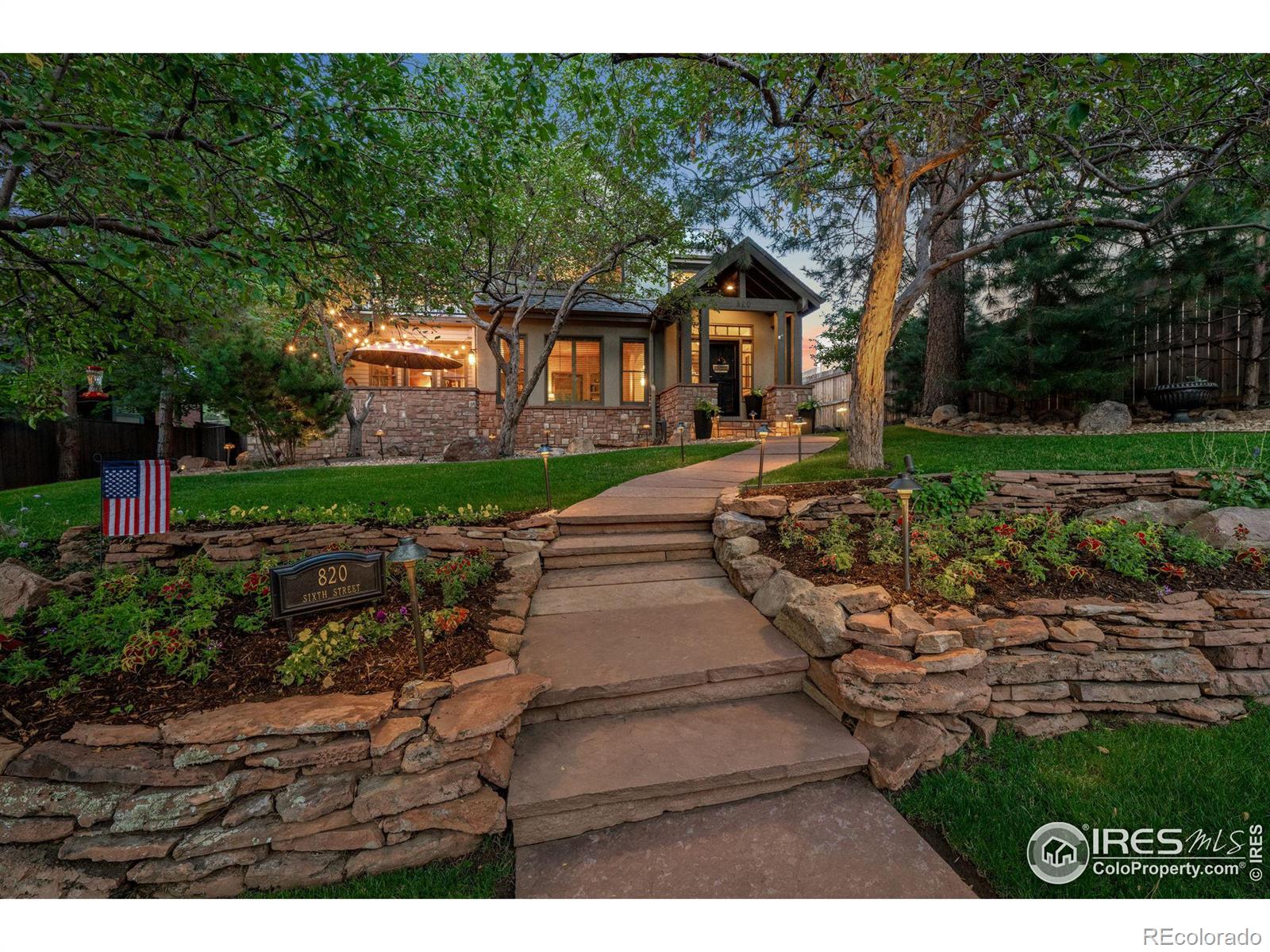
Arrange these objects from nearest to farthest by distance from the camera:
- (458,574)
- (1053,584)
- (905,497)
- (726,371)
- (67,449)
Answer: (905,497) → (1053,584) → (458,574) → (67,449) → (726,371)

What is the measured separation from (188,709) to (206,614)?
2.67ft

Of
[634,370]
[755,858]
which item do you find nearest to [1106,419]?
[755,858]

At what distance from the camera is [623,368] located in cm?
1445

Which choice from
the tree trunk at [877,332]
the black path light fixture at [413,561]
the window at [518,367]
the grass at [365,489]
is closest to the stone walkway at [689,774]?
the black path light fixture at [413,561]

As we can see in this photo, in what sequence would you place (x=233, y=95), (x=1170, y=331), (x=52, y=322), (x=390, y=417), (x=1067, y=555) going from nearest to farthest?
(x=233, y=95)
(x=1067, y=555)
(x=52, y=322)
(x=1170, y=331)
(x=390, y=417)

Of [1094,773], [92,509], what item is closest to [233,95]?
[92,509]

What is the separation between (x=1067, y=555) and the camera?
3.28 metres

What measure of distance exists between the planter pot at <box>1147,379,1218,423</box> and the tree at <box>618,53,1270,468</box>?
3.32m

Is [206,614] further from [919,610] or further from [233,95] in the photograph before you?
[919,610]

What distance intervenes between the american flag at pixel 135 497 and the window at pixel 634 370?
11886 millimetres

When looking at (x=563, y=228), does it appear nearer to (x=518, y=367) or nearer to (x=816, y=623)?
(x=518, y=367)

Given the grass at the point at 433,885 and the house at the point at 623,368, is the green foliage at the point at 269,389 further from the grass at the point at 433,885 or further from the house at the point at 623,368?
the grass at the point at 433,885

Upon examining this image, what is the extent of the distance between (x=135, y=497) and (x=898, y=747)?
4.67 meters
